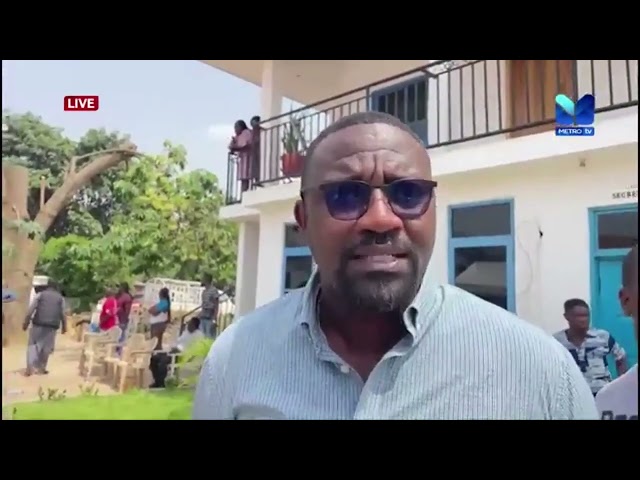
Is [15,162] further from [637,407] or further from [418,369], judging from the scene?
[637,407]

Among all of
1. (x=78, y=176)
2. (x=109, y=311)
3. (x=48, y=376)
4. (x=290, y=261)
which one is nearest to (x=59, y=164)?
(x=78, y=176)

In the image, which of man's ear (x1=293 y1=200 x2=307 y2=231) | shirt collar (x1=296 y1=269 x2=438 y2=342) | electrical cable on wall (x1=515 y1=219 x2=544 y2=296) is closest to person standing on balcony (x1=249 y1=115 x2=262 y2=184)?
electrical cable on wall (x1=515 y1=219 x2=544 y2=296)

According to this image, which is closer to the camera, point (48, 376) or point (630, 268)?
point (630, 268)

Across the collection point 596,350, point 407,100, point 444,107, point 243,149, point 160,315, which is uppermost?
point 407,100

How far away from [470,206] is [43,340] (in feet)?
8.87

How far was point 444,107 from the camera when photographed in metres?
4.56

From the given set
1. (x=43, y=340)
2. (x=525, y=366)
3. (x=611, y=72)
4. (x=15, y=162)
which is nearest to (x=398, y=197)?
(x=525, y=366)

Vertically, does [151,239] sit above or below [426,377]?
above

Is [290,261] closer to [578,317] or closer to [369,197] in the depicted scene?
[578,317]

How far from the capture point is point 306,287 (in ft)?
4.35

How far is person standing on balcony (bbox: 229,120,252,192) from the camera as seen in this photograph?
3.04m

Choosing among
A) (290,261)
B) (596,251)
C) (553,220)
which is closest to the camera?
(596,251)

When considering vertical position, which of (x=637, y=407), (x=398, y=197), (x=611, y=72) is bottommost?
(x=637, y=407)

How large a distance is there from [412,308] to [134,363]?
2.44 m
